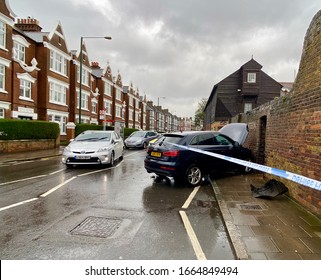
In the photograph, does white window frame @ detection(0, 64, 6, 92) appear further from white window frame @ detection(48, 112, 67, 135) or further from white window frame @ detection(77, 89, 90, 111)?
white window frame @ detection(77, 89, 90, 111)

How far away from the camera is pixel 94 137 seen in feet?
37.6

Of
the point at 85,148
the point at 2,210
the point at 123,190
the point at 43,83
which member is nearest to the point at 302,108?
the point at 123,190

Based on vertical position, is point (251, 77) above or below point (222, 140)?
above

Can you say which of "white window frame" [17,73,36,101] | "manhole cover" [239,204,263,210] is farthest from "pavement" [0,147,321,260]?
"white window frame" [17,73,36,101]

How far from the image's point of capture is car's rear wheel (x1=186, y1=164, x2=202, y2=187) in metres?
7.30

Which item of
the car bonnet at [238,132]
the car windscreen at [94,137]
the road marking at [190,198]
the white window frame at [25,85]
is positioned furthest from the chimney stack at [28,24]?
the road marking at [190,198]

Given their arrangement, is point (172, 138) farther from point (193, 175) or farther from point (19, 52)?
point (19, 52)

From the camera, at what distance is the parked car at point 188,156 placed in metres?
7.15

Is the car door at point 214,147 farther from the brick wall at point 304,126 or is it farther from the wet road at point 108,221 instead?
the brick wall at point 304,126

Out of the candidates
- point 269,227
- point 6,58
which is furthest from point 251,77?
point 269,227

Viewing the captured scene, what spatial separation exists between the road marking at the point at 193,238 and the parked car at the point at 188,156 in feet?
7.31

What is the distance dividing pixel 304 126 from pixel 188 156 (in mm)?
2971

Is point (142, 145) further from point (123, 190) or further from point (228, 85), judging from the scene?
point (228, 85)

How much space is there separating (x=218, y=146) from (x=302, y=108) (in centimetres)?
298
